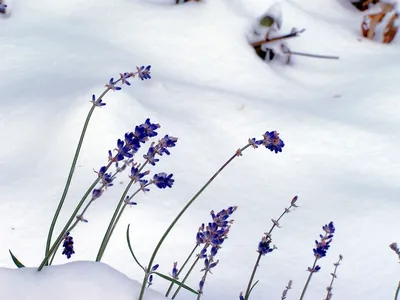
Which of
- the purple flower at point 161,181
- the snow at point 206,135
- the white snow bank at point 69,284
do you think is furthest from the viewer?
the snow at point 206,135

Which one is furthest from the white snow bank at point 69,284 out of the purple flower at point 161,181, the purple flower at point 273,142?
the purple flower at point 273,142

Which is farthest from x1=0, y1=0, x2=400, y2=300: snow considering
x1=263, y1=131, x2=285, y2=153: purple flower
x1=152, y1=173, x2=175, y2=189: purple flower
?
x1=263, y1=131, x2=285, y2=153: purple flower

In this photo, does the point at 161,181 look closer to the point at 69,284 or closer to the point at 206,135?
the point at 69,284

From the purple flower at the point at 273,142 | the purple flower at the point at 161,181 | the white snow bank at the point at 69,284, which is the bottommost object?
the white snow bank at the point at 69,284

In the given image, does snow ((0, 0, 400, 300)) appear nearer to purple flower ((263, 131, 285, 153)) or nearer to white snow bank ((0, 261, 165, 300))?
white snow bank ((0, 261, 165, 300))

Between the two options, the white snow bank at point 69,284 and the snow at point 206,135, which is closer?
the white snow bank at point 69,284

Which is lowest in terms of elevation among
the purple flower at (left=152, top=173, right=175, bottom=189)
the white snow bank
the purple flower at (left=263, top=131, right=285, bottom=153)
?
the white snow bank

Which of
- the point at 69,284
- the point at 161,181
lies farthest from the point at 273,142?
the point at 69,284

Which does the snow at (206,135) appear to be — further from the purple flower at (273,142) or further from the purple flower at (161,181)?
the purple flower at (273,142)
